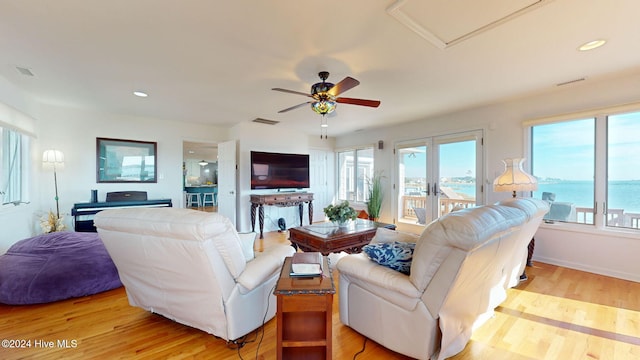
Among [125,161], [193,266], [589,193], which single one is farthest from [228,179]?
[589,193]

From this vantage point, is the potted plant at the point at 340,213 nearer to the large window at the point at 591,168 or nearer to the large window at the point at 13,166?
the large window at the point at 591,168

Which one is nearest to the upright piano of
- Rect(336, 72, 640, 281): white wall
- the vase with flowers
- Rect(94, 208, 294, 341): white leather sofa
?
the vase with flowers

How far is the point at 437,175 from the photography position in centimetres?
477

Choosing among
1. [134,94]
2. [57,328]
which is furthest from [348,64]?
[57,328]

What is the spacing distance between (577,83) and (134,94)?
5.79 m

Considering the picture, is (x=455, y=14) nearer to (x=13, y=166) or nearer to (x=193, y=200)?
(x=13, y=166)

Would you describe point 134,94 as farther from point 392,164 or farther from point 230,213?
point 392,164

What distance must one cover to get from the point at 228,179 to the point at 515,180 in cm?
478

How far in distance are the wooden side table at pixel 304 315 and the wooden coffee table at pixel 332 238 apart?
1.19m

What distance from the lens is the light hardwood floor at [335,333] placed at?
1.65m

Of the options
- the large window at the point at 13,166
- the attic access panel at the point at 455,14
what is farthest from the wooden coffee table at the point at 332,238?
the large window at the point at 13,166

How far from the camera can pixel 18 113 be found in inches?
127

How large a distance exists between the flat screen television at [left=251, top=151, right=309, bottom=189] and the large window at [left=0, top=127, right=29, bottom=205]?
329 cm

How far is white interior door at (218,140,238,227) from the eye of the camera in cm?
508
